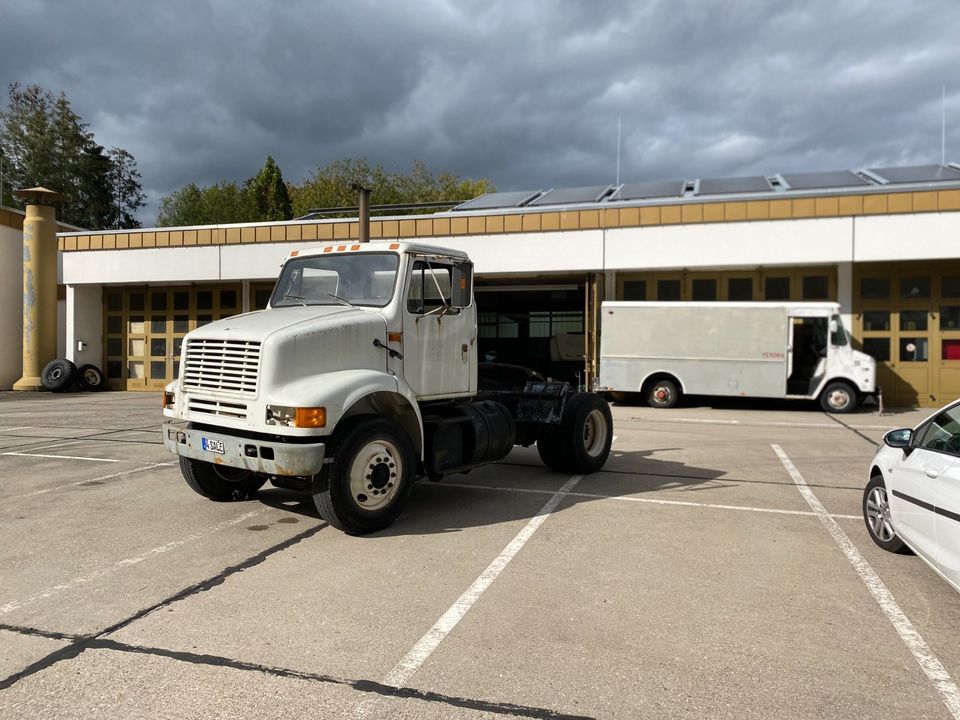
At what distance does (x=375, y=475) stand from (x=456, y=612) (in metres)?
1.82

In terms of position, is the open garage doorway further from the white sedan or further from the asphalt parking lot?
the white sedan

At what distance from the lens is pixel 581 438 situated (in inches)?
320

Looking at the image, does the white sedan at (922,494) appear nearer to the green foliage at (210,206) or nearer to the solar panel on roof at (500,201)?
the solar panel on roof at (500,201)

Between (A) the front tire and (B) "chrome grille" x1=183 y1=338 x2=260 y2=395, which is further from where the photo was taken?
(B) "chrome grille" x1=183 y1=338 x2=260 y2=395

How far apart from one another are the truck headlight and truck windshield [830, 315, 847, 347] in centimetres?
1448

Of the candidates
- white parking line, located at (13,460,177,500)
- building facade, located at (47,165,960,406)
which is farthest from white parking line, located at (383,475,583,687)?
building facade, located at (47,165,960,406)

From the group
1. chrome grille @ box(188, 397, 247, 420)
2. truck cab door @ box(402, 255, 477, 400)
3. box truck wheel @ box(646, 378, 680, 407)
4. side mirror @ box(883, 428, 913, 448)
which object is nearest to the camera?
side mirror @ box(883, 428, 913, 448)

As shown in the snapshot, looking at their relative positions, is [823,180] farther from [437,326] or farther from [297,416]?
[297,416]

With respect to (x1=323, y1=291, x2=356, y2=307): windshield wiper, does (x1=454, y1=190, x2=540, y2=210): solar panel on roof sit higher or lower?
higher

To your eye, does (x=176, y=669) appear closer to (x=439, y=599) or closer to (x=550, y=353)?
(x=439, y=599)

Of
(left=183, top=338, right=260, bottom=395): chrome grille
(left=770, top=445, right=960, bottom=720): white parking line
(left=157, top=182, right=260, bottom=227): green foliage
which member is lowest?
(left=770, top=445, right=960, bottom=720): white parking line

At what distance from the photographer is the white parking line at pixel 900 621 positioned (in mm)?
3107

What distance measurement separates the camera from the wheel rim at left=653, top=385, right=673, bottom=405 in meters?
17.2

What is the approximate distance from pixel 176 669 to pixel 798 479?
7187mm
